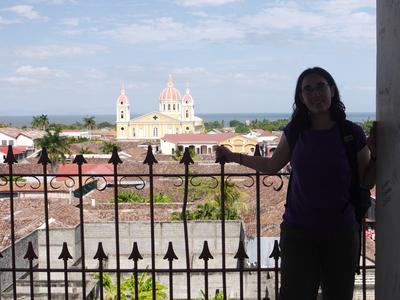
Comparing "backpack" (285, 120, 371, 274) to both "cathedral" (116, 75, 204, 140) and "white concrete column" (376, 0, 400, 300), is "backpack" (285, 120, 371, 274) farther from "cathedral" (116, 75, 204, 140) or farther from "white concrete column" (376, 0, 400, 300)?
"cathedral" (116, 75, 204, 140)

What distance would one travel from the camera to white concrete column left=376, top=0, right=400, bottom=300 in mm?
2727

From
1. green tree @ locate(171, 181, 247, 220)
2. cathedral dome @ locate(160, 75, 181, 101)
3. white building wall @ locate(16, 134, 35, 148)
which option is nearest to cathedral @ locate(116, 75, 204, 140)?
cathedral dome @ locate(160, 75, 181, 101)

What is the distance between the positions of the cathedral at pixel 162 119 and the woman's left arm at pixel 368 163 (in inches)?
3211

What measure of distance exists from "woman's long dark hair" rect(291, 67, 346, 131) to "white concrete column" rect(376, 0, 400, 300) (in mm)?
226

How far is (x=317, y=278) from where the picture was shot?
9.66 feet

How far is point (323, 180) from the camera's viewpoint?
2.81 m

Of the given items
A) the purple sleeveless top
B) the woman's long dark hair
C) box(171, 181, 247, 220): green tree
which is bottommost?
box(171, 181, 247, 220): green tree

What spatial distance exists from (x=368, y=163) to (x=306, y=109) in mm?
448

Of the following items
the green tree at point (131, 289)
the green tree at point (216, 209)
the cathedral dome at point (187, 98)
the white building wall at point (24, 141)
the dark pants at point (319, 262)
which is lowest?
the green tree at point (131, 289)

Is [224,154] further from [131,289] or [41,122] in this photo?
[41,122]

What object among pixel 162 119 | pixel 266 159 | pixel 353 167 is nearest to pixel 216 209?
pixel 266 159

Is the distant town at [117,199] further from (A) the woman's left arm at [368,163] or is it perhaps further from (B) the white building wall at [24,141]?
(B) the white building wall at [24,141]

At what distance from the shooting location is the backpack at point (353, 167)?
285cm

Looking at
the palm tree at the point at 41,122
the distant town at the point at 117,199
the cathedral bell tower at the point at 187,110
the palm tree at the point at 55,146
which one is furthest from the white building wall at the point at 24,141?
the cathedral bell tower at the point at 187,110
